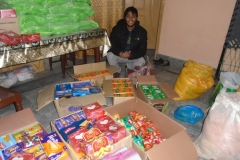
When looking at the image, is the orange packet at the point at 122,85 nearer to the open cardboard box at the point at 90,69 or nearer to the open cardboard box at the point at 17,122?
the open cardboard box at the point at 90,69

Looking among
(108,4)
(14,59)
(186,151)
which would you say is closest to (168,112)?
(186,151)

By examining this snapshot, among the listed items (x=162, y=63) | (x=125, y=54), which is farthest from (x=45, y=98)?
(x=162, y=63)

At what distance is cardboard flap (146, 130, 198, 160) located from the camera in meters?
1.02

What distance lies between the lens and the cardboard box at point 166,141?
3.40 ft

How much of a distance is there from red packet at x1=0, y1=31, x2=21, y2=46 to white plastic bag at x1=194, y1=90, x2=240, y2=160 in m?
1.68

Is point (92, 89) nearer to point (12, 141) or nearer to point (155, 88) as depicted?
point (155, 88)

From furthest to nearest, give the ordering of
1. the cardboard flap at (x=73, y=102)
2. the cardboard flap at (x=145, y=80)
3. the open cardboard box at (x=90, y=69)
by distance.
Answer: the open cardboard box at (x=90, y=69) → the cardboard flap at (x=145, y=80) → the cardboard flap at (x=73, y=102)

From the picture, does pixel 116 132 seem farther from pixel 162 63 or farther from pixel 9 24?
pixel 162 63

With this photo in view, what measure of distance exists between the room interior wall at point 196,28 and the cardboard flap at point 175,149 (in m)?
1.95

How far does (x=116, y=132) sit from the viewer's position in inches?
40.5

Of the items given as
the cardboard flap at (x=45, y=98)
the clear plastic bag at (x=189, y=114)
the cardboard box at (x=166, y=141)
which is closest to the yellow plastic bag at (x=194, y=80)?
the clear plastic bag at (x=189, y=114)

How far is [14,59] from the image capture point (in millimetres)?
1641

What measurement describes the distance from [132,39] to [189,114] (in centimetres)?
129

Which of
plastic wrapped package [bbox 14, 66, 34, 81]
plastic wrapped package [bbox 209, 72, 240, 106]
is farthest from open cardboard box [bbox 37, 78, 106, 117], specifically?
plastic wrapped package [bbox 209, 72, 240, 106]
